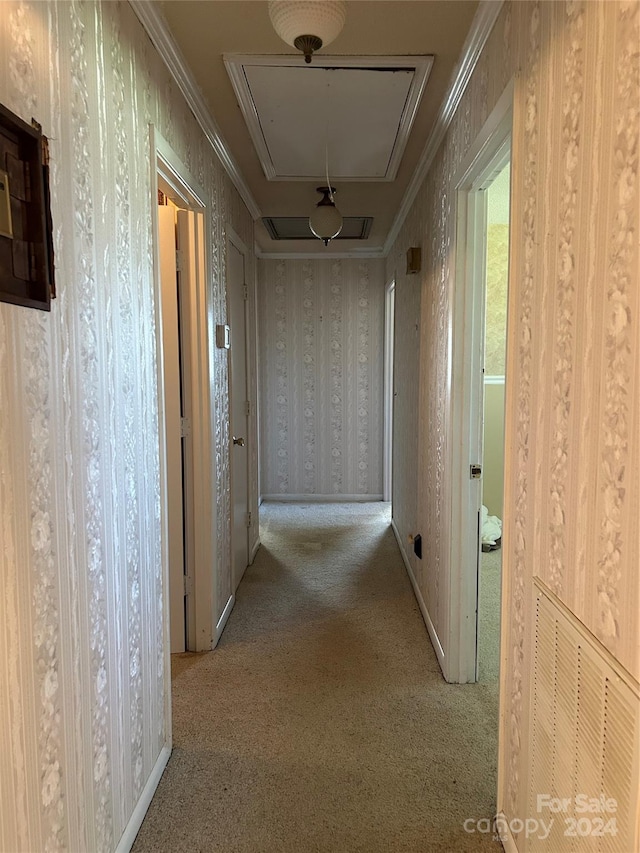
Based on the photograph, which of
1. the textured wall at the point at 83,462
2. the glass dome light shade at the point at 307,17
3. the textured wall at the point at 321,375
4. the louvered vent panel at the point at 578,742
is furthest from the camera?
the textured wall at the point at 321,375

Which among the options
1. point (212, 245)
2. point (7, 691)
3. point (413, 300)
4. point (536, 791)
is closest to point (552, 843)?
point (536, 791)

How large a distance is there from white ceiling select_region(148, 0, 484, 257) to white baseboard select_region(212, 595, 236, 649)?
7.78ft

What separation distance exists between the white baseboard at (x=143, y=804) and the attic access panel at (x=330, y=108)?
245 centimetres

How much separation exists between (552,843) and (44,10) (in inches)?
81.8

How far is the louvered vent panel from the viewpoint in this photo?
85 cm

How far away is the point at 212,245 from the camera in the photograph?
253 centimetres

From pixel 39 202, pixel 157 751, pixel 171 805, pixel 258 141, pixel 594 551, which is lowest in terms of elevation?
pixel 171 805

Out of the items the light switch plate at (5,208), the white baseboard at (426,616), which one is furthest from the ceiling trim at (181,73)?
the white baseboard at (426,616)

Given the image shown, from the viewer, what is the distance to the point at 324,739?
6.41 ft

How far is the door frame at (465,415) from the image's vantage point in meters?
2.09

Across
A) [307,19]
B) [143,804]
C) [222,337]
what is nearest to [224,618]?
[143,804]

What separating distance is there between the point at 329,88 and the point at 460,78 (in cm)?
50

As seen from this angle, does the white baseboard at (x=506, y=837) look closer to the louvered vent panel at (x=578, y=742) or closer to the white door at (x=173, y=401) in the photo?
the louvered vent panel at (x=578, y=742)

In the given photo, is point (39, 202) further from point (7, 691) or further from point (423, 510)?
point (423, 510)
